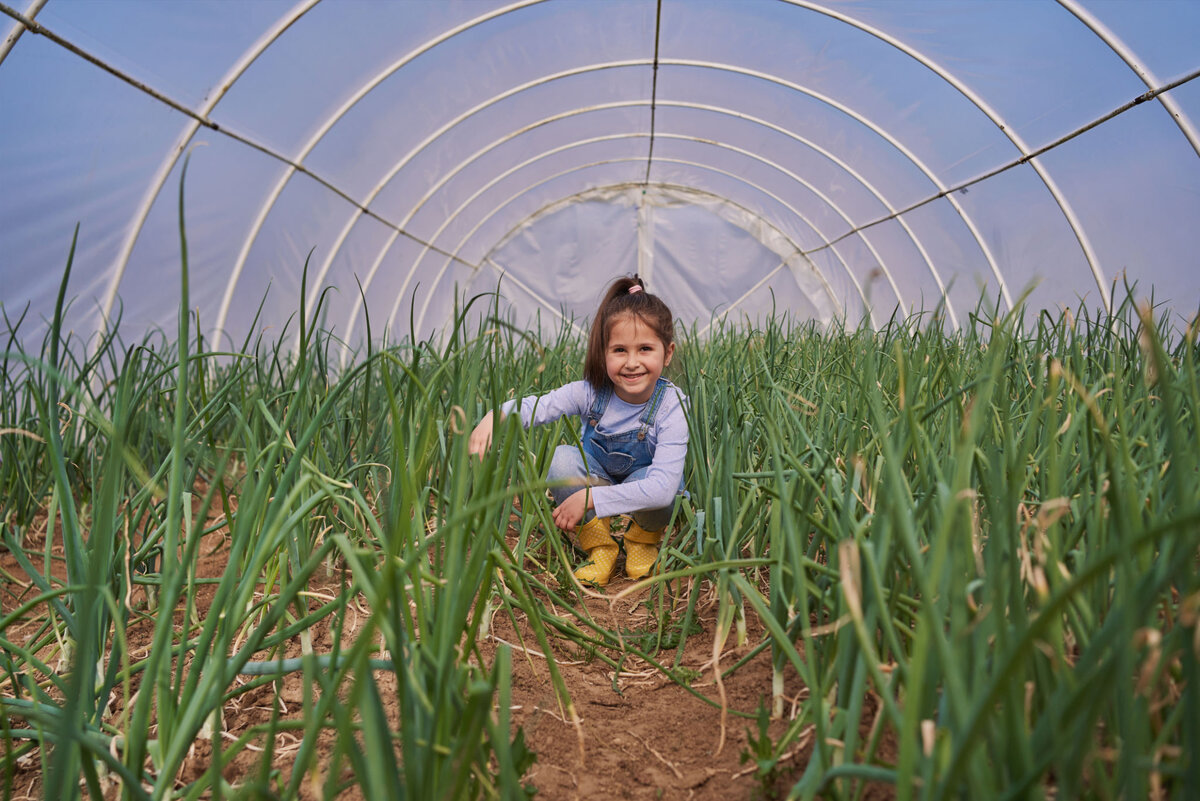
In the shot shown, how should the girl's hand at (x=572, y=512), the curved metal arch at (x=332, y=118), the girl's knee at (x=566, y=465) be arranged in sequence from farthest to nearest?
the curved metal arch at (x=332, y=118) < the girl's knee at (x=566, y=465) < the girl's hand at (x=572, y=512)

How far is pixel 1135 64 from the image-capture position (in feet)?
12.7

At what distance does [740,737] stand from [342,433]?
0.89 metres

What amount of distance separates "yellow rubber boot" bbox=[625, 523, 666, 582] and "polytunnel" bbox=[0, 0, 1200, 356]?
0.69 metres

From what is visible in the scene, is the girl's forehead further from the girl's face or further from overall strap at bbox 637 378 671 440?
overall strap at bbox 637 378 671 440

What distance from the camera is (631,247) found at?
11.1m

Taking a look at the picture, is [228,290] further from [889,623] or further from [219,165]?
[889,623]

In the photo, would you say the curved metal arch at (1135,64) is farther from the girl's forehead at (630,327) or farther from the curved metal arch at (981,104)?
the girl's forehead at (630,327)

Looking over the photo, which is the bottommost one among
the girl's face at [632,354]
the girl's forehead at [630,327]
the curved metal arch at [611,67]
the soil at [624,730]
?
the soil at [624,730]

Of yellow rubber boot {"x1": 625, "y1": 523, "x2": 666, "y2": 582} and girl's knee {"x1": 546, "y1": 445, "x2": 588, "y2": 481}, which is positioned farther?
girl's knee {"x1": 546, "y1": 445, "x2": 588, "y2": 481}

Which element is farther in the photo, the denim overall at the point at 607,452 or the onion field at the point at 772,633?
the denim overall at the point at 607,452

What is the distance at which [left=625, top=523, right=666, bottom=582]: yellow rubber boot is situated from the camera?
1.71 meters

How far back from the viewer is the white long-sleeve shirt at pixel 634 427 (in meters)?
1.62

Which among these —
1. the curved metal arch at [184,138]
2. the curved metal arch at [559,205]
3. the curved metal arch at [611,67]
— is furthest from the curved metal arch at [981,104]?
the curved metal arch at [184,138]

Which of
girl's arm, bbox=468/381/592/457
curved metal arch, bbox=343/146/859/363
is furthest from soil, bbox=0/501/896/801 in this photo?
curved metal arch, bbox=343/146/859/363
